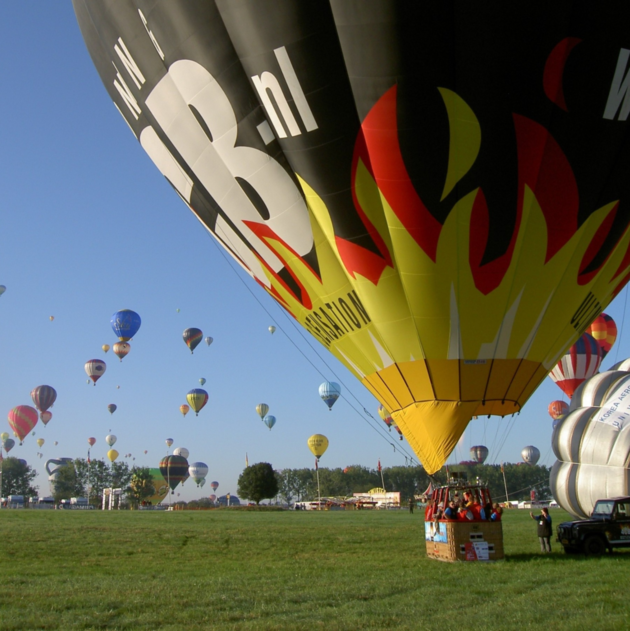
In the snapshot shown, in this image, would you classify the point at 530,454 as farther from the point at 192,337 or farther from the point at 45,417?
the point at 45,417

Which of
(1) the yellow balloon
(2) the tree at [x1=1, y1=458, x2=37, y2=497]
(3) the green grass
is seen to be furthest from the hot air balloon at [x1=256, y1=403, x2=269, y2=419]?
(2) the tree at [x1=1, y1=458, x2=37, y2=497]

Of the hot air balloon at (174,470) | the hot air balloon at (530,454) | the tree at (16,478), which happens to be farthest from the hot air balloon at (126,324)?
the tree at (16,478)

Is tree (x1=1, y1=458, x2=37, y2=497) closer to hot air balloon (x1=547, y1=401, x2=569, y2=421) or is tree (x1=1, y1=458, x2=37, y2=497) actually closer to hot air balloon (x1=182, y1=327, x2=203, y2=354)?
hot air balloon (x1=182, y1=327, x2=203, y2=354)

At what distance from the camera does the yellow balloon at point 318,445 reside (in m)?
59.4

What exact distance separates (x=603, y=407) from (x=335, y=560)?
909cm

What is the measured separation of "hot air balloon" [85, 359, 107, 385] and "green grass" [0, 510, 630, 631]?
39.1m

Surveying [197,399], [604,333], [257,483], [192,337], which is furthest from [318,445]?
[604,333]

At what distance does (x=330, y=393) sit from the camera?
165 ft

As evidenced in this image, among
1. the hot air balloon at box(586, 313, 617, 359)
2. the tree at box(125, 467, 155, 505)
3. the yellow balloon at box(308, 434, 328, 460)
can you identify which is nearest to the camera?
the hot air balloon at box(586, 313, 617, 359)

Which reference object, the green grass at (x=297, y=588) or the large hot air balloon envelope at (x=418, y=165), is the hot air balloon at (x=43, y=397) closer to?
the green grass at (x=297, y=588)

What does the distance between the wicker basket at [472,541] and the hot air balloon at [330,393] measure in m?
39.2

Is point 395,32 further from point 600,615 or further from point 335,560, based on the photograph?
point 335,560

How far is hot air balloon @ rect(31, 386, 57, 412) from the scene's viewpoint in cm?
5519

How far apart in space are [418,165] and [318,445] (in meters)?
51.5
